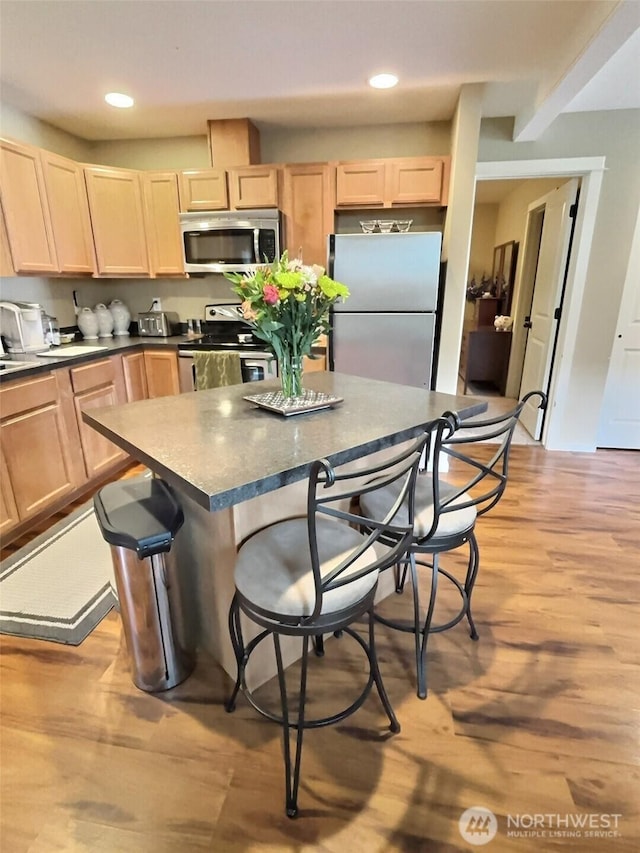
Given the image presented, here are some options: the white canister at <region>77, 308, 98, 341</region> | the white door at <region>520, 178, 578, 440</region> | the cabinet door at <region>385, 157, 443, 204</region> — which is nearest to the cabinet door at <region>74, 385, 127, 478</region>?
the white canister at <region>77, 308, 98, 341</region>

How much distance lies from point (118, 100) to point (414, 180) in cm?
207

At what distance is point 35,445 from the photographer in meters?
2.51

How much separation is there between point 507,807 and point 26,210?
12.3 feet

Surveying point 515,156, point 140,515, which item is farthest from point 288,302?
point 515,156

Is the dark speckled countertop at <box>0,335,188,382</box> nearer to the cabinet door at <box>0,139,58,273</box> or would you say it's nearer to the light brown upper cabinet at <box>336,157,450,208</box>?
the cabinet door at <box>0,139,58,273</box>

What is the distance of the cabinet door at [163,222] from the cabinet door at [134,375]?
0.78 metres

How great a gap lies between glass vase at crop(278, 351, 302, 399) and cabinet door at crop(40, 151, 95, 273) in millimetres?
2436

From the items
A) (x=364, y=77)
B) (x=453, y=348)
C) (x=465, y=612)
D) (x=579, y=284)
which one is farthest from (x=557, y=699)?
(x=364, y=77)

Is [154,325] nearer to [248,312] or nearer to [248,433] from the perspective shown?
[248,312]

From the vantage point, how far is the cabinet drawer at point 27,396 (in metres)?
2.29

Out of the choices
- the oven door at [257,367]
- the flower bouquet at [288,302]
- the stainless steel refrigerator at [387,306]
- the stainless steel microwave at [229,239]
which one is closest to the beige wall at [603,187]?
the stainless steel refrigerator at [387,306]

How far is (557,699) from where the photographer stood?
150 cm

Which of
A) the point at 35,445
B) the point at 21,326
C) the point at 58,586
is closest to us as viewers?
the point at 58,586

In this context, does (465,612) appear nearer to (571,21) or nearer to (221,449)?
(221,449)
